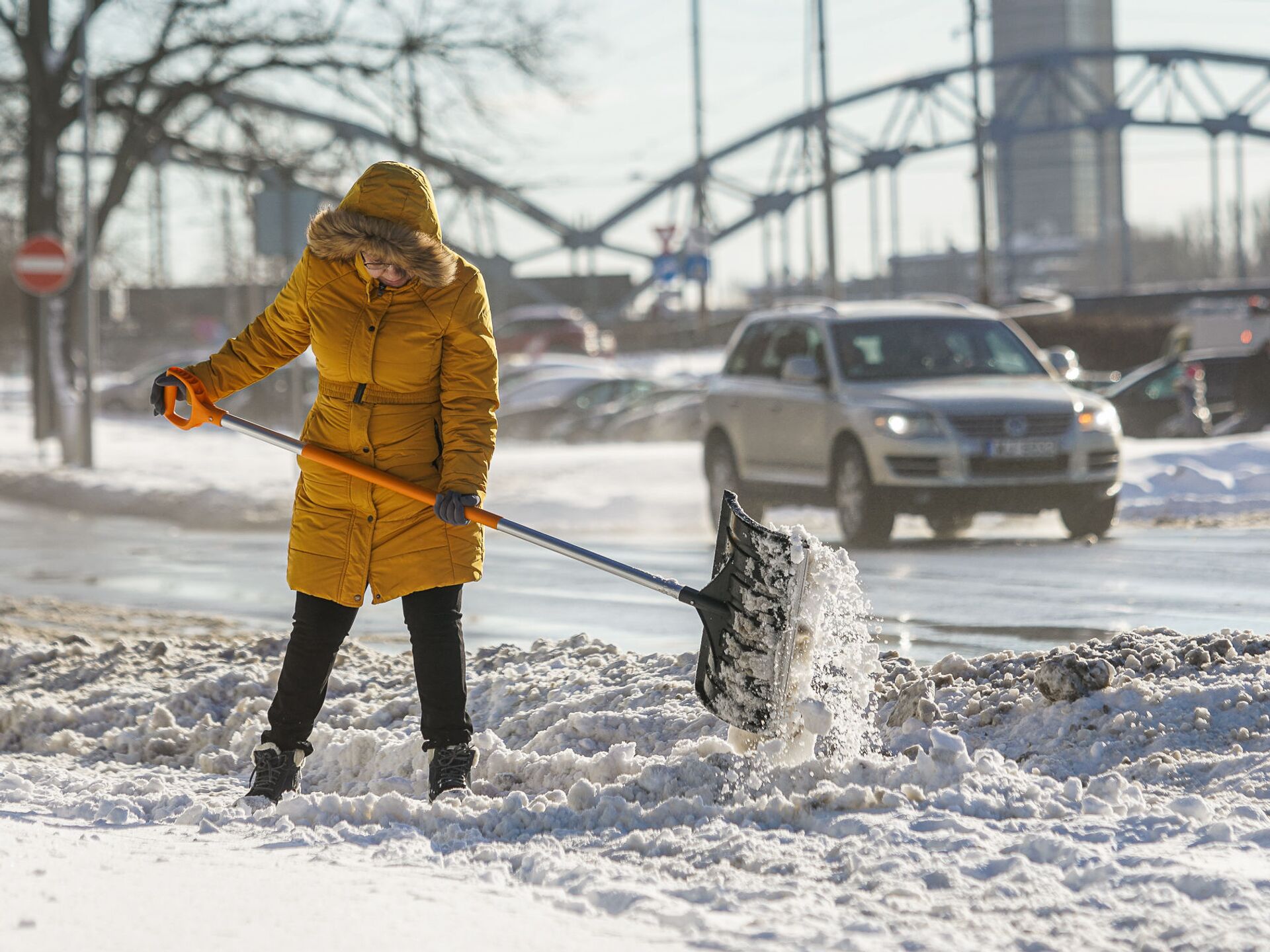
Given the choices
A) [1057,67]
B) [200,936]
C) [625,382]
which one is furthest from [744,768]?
[1057,67]

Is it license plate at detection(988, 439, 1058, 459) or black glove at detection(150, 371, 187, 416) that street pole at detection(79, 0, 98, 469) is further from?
black glove at detection(150, 371, 187, 416)

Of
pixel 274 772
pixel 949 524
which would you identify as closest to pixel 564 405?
pixel 949 524

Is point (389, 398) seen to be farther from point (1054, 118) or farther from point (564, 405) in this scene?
point (1054, 118)

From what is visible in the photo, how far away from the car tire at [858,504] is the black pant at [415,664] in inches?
303

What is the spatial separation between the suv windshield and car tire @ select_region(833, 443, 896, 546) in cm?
71

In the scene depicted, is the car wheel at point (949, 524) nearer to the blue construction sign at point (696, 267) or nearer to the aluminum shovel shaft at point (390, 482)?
the aluminum shovel shaft at point (390, 482)

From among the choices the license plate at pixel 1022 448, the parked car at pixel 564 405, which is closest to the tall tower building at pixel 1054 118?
the parked car at pixel 564 405

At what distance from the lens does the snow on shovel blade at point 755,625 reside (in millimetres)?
4730

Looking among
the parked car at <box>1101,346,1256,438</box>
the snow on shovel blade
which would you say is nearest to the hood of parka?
the snow on shovel blade

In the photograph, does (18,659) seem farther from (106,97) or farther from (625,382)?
(625,382)

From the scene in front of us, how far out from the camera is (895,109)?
83125 mm

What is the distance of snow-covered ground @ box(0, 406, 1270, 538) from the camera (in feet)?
50.4

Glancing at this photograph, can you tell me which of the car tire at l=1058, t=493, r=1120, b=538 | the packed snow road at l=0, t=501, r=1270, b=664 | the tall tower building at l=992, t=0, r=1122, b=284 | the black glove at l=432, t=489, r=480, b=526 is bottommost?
the packed snow road at l=0, t=501, r=1270, b=664

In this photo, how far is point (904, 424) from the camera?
12.3 metres
